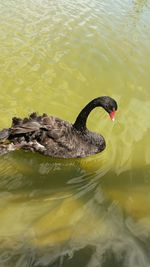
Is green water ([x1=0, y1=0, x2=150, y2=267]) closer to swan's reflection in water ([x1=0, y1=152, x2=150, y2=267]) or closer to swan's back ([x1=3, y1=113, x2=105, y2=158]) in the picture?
swan's reflection in water ([x1=0, y1=152, x2=150, y2=267])

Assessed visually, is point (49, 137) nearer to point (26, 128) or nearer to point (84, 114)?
point (26, 128)

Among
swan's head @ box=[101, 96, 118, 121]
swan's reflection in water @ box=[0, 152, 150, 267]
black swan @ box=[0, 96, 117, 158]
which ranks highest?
swan's head @ box=[101, 96, 118, 121]

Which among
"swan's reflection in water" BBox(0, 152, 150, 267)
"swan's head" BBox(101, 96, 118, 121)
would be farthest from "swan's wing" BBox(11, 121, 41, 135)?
"swan's head" BBox(101, 96, 118, 121)

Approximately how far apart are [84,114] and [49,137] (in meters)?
0.61

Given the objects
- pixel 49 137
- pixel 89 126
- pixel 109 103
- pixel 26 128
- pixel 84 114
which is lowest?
pixel 89 126

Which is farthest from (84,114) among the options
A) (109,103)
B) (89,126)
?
(89,126)

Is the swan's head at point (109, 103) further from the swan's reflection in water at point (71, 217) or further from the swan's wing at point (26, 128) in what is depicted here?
the swan's wing at point (26, 128)

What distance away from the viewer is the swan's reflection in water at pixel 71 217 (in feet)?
12.5

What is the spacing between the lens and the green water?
13.1 ft

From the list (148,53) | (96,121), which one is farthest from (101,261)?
(148,53)

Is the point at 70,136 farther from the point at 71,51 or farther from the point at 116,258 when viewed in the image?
the point at 71,51

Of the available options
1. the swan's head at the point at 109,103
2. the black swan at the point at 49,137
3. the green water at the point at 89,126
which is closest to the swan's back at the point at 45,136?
the black swan at the point at 49,137

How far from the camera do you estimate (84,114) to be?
529 cm

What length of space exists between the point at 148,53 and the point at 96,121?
3.08 metres
